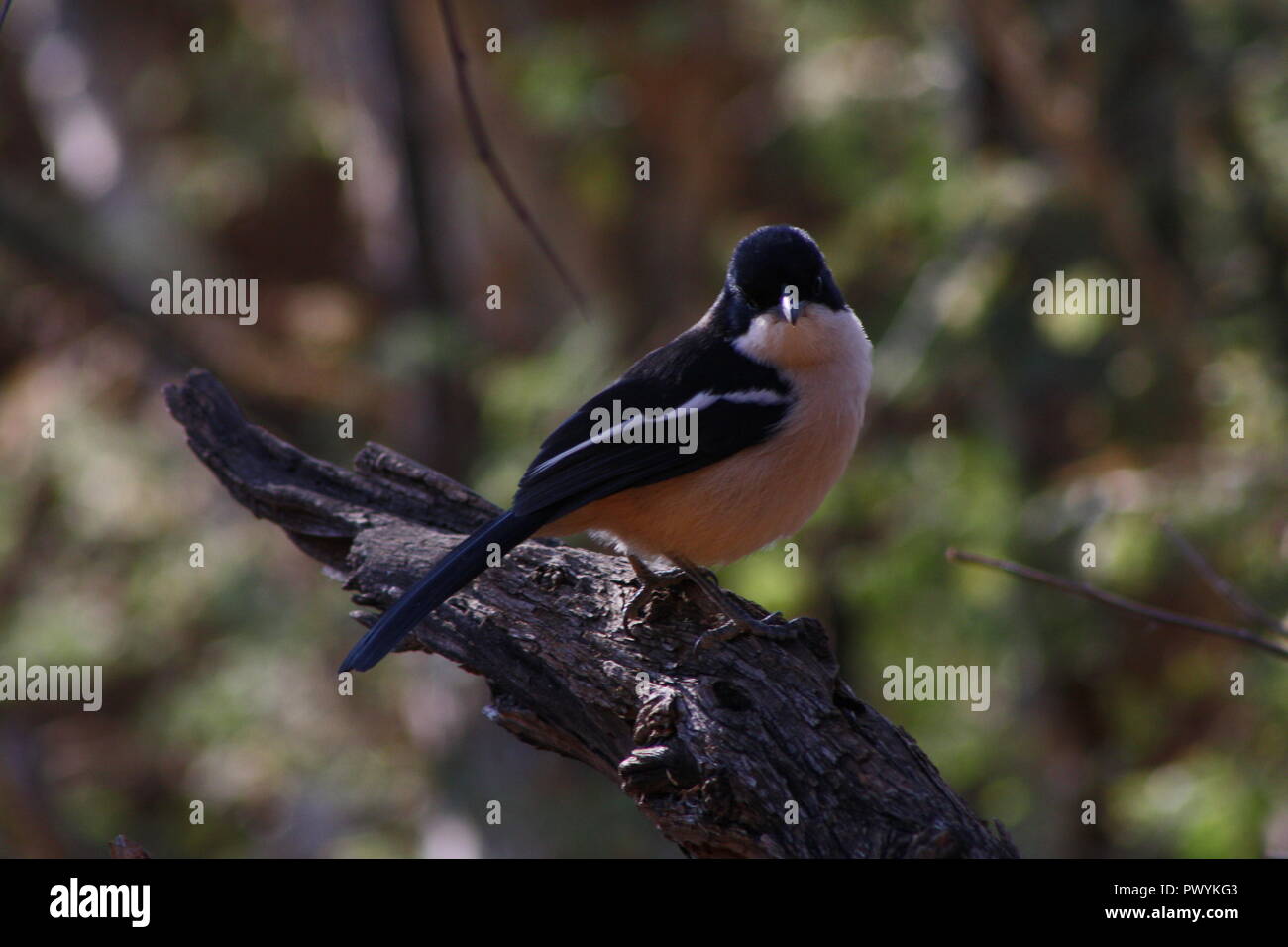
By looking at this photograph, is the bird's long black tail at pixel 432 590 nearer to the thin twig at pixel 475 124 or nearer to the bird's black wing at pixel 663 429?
the bird's black wing at pixel 663 429

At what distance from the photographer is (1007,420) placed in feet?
28.3

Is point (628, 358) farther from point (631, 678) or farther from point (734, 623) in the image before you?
point (631, 678)

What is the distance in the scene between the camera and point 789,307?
13.6 ft

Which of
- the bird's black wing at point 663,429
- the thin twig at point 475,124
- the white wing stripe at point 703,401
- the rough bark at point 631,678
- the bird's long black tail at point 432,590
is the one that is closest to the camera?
the thin twig at point 475,124

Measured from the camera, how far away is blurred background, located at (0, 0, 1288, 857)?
7453mm

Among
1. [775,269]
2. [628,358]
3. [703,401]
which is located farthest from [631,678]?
[628,358]

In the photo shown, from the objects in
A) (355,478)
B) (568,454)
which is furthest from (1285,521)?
(355,478)

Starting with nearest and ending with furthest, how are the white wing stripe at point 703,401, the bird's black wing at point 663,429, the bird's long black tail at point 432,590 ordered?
the bird's long black tail at point 432,590, the bird's black wing at point 663,429, the white wing stripe at point 703,401

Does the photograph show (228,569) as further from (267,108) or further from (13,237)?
(267,108)

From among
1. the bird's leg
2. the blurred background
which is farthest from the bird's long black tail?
the blurred background

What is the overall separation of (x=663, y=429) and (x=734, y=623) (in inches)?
28.4

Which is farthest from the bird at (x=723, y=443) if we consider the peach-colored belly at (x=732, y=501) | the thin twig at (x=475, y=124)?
the thin twig at (x=475, y=124)

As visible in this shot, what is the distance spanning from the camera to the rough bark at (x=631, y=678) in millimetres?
3189
